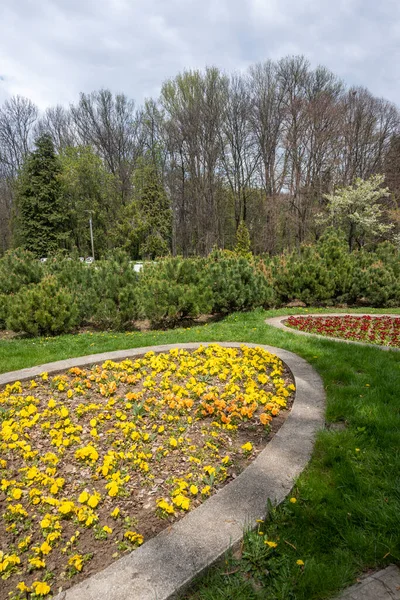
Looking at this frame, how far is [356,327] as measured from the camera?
6062mm

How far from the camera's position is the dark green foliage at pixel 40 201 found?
27.2 m

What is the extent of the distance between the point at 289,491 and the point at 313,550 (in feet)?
1.07

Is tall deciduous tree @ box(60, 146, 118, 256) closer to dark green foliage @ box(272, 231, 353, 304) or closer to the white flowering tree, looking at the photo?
the white flowering tree

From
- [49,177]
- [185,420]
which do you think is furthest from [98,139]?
[185,420]

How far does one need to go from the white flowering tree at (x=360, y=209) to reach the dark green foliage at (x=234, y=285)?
14069 millimetres

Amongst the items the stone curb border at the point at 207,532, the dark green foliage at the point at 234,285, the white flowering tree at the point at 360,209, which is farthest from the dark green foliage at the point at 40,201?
the stone curb border at the point at 207,532

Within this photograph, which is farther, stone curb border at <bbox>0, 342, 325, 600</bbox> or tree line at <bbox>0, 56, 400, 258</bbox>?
tree line at <bbox>0, 56, 400, 258</bbox>

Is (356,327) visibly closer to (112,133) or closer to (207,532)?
(207,532)

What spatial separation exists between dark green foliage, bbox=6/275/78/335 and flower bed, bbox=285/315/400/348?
4430 millimetres

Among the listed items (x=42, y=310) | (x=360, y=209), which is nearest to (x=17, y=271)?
(x=42, y=310)

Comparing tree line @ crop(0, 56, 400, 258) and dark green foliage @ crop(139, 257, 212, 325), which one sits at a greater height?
tree line @ crop(0, 56, 400, 258)

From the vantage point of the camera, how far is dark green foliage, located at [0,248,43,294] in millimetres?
7418

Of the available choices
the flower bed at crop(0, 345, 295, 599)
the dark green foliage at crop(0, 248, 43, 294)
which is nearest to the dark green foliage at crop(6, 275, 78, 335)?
the dark green foliage at crop(0, 248, 43, 294)

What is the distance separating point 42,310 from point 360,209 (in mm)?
20645
